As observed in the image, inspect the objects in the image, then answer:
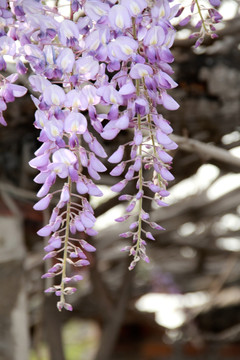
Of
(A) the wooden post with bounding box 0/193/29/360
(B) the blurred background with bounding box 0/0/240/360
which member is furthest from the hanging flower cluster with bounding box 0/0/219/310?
(A) the wooden post with bounding box 0/193/29/360

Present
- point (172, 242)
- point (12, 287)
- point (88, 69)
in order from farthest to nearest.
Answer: point (172, 242) < point (12, 287) < point (88, 69)

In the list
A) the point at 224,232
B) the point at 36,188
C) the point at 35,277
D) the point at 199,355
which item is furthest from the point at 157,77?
the point at 199,355

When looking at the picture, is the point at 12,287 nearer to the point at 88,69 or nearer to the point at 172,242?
the point at 172,242

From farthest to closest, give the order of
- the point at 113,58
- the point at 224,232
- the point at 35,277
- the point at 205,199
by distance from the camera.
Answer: the point at 35,277 < the point at 224,232 < the point at 205,199 < the point at 113,58

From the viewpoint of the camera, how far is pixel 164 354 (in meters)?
3.99

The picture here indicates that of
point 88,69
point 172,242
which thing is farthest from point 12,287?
point 88,69

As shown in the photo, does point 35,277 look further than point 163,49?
Yes

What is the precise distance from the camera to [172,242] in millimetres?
2740

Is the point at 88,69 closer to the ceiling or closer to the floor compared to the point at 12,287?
closer to the ceiling

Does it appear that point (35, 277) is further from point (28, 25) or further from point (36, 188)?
point (28, 25)

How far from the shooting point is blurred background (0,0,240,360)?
1515 mm

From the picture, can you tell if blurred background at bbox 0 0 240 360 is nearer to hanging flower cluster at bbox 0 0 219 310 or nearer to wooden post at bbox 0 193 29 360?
wooden post at bbox 0 193 29 360

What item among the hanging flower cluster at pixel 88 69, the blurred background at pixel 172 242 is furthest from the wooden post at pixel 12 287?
the hanging flower cluster at pixel 88 69

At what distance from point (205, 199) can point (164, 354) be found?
186cm
